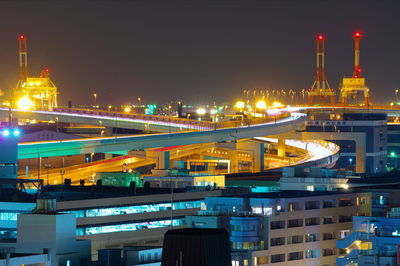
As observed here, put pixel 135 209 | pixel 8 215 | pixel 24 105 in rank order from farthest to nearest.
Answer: pixel 24 105 → pixel 135 209 → pixel 8 215

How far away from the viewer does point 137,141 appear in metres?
75.1

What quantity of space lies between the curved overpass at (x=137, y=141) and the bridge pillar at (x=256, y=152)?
89cm

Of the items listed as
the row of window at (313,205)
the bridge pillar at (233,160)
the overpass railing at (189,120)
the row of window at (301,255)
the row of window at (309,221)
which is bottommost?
the row of window at (301,255)

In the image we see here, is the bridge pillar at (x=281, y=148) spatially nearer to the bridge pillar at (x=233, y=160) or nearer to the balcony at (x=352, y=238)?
the bridge pillar at (x=233, y=160)

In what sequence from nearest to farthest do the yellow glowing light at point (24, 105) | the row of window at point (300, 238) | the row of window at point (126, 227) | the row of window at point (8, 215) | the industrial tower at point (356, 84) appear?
the row of window at point (300, 238) → the row of window at point (8, 215) → the row of window at point (126, 227) → the yellow glowing light at point (24, 105) → the industrial tower at point (356, 84)

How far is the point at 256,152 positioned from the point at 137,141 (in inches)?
423

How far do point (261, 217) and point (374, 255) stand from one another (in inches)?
200

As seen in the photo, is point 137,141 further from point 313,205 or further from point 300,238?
point 300,238

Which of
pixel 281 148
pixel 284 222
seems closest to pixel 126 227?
pixel 284 222

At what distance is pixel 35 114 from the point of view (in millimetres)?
107188

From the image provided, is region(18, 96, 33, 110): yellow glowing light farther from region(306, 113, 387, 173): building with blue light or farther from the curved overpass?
the curved overpass

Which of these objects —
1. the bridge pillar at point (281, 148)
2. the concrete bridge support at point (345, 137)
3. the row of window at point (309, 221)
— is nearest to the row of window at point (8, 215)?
the row of window at point (309, 221)

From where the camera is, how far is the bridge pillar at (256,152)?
82.4m

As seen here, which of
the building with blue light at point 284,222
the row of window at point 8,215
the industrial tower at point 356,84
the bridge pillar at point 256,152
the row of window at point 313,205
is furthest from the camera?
the industrial tower at point 356,84
